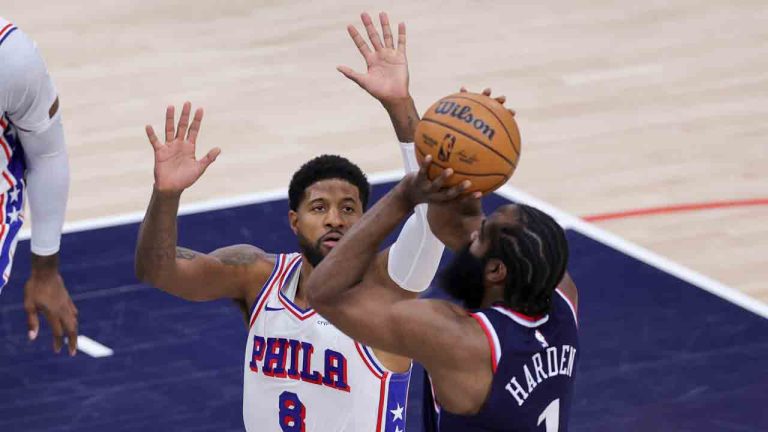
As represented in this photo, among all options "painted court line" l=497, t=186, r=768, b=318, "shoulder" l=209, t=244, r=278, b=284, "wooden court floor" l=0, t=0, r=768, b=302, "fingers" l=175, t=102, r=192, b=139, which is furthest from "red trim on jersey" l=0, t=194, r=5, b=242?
"painted court line" l=497, t=186, r=768, b=318

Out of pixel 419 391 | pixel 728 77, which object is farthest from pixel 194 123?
pixel 728 77

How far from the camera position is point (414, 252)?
6660 millimetres

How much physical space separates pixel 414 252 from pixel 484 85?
25.9 feet

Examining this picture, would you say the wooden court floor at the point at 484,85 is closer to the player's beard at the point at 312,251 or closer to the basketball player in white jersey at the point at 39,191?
the player's beard at the point at 312,251

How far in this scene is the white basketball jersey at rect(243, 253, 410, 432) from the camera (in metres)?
7.27

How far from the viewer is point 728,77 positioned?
1488cm

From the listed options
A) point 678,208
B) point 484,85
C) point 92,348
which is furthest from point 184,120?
point 484,85

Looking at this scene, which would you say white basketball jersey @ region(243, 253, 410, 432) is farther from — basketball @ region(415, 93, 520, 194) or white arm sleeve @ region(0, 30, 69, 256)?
basketball @ region(415, 93, 520, 194)

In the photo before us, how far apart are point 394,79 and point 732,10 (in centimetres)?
1049

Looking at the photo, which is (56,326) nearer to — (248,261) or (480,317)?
(248,261)

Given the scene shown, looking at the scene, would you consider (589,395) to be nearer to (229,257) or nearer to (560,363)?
(229,257)

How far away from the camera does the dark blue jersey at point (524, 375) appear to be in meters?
5.96

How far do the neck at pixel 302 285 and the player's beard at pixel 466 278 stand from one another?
135cm

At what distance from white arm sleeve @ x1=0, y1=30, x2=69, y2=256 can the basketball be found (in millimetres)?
1589
